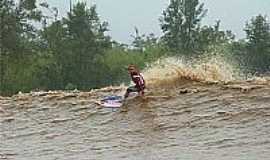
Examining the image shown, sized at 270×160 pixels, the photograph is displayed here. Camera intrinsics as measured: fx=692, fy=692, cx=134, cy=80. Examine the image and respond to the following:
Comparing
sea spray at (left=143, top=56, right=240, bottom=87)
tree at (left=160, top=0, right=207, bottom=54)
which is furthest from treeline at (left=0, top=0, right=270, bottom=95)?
sea spray at (left=143, top=56, right=240, bottom=87)

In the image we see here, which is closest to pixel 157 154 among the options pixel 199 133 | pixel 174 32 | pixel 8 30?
pixel 199 133

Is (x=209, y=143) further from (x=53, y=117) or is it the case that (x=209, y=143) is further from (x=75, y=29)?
(x=75, y=29)

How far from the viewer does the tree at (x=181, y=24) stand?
54875 millimetres

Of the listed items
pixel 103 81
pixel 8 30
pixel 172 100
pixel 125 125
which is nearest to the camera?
pixel 125 125

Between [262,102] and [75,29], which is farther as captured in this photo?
[75,29]

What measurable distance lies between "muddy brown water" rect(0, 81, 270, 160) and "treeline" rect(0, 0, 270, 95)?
81.6 feet

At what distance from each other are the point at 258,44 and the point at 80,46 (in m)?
13.0

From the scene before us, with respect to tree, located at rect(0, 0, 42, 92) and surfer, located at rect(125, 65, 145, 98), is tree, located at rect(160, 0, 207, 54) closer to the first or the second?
tree, located at rect(0, 0, 42, 92)

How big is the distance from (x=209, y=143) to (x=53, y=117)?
6.98m

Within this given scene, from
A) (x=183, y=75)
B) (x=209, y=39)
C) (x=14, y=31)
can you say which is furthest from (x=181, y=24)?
(x=183, y=75)

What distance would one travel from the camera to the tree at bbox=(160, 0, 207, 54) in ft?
180

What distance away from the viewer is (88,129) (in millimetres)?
15578

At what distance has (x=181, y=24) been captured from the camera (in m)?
55.1

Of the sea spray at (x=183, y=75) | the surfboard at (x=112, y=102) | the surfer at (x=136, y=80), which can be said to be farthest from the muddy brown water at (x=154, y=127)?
the sea spray at (x=183, y=75)
